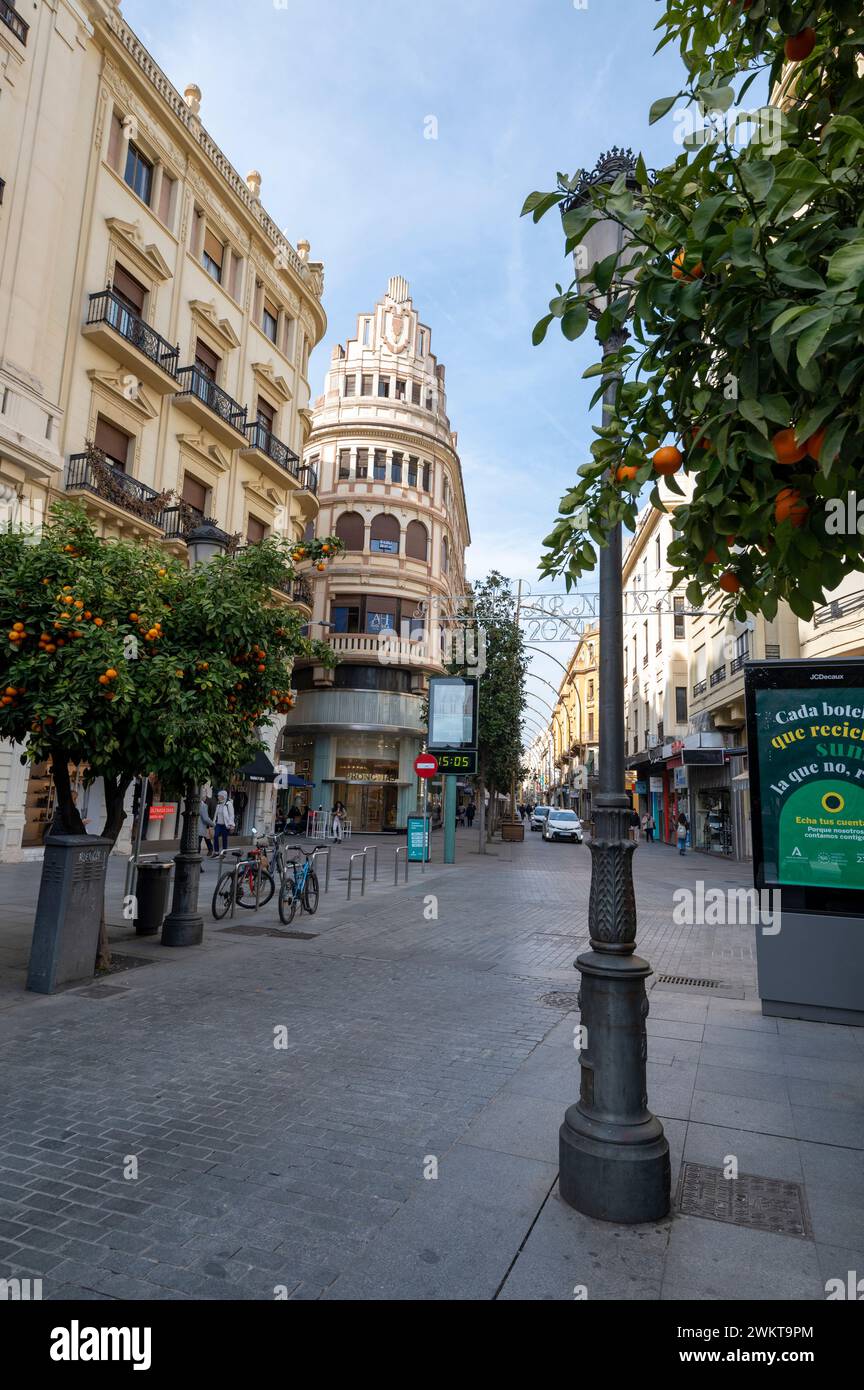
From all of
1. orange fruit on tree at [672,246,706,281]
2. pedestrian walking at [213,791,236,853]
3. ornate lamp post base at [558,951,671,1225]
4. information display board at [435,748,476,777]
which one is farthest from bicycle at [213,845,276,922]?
orange fruit on tree at [672,246,706,281]

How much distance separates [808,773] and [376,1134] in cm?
483

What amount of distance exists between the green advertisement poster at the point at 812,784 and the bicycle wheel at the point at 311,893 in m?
7.05

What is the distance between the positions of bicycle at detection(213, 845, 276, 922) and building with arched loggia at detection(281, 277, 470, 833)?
22019mm

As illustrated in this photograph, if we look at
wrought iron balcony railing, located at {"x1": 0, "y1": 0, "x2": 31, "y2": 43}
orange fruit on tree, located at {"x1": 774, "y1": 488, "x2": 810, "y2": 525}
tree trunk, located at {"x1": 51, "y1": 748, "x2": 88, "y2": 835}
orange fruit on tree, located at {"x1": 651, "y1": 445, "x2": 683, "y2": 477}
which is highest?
wrought iron balcony railing, located at {"x1": 0, "y1": 0, "x2": 31, "y2": 43}

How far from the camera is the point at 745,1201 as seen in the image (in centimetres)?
358

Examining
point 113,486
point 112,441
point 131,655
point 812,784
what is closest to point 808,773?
point 812,784

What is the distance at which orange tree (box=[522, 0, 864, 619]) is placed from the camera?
6.31ft

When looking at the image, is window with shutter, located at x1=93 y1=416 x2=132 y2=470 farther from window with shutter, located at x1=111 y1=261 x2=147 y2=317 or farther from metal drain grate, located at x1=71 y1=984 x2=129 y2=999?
metal drain grate, located at x1=71 y1=984 x2=129 y2=999

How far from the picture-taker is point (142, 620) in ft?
24.3

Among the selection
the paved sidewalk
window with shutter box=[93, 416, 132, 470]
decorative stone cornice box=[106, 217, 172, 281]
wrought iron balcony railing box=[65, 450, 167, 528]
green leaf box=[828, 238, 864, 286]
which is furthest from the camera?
decorative stone cornice box=[106, 217, 172, 281]

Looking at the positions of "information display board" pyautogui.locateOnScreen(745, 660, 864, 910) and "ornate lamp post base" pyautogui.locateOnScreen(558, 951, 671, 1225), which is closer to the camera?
"ornate lamp post base" pyautogui.locateOnScreen(558, 951, 671, 1225)

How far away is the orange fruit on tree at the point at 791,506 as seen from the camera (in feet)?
7.79

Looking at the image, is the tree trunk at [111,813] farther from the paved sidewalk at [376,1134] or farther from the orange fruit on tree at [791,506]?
the orange fruit on tree at [791,506]
